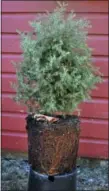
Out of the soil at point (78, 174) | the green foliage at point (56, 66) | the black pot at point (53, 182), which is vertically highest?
the green foliage at point (56, 66)

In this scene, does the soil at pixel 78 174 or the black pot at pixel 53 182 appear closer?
the black pot at pixel 53 182

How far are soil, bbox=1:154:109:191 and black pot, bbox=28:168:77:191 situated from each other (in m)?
0.79

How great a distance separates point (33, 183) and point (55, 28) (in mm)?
1165

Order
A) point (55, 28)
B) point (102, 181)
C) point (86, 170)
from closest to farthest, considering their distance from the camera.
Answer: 1. point (55, 28)
2. point (102, 181)
3. point (86, 170)

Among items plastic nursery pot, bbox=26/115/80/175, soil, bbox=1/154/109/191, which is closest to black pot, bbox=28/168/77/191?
plastic nursery pot, bbox=26/115/80/175

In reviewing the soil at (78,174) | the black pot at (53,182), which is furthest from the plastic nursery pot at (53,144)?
the soil at (78,174)

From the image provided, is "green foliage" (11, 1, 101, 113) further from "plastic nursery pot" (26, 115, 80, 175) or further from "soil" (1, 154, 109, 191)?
"soil" (1, 154, 109, 191)

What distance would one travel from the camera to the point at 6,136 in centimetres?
398

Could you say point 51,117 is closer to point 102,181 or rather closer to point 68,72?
point 68,72

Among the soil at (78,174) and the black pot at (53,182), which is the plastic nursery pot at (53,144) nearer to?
A: the black pot at (53,182)

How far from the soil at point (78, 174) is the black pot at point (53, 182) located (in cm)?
79

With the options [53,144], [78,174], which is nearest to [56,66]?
[53,144]

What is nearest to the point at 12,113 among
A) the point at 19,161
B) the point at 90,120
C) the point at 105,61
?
the point at 19,161

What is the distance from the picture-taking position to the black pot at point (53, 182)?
8.34 feet
